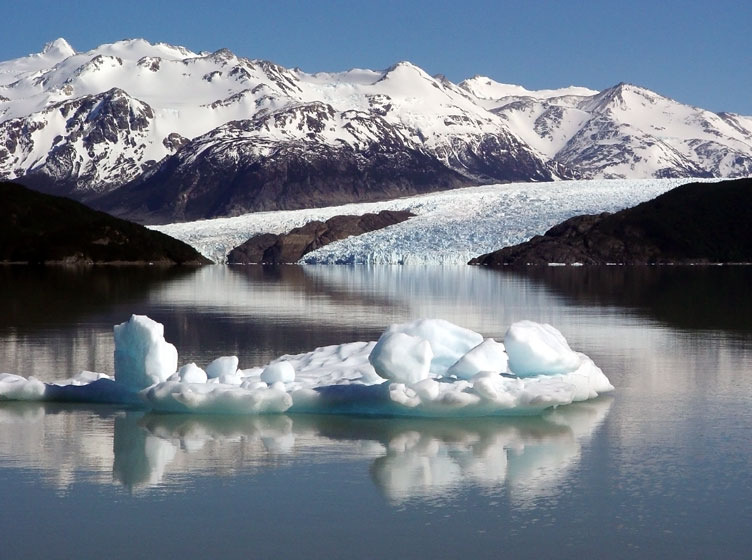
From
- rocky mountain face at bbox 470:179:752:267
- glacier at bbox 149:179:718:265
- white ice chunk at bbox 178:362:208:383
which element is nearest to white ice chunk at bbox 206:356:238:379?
white ice chunk at bbox 178:362:208:383

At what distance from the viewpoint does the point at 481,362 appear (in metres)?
15.5

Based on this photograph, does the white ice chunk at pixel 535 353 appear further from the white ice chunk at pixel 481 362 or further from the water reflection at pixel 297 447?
the water reflection at pixel 297 447

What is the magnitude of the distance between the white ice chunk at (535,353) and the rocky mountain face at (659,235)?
2872 inches

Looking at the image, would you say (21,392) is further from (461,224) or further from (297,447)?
(461,224)

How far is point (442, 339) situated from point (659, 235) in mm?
82963

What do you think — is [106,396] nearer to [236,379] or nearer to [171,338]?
[236,379]

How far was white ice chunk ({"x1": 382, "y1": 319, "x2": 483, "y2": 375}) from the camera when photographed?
16.5m

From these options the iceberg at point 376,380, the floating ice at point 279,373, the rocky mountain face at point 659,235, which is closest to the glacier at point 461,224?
the rocky mountain face at point 659,235

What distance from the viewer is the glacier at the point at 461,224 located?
87.5m

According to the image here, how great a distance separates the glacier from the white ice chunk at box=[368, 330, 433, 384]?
2833 inches

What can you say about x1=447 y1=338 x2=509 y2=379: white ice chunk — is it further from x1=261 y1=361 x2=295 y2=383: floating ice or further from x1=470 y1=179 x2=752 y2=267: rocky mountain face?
x1=470 y1=179 x2=752 y2=267: rocky mountain face

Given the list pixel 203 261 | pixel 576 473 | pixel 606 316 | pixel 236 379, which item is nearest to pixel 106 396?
pixel 236 379

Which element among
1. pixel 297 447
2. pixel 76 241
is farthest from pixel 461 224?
pixel 297 447

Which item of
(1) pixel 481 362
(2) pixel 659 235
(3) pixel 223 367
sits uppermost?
(2) pixel 659 235
